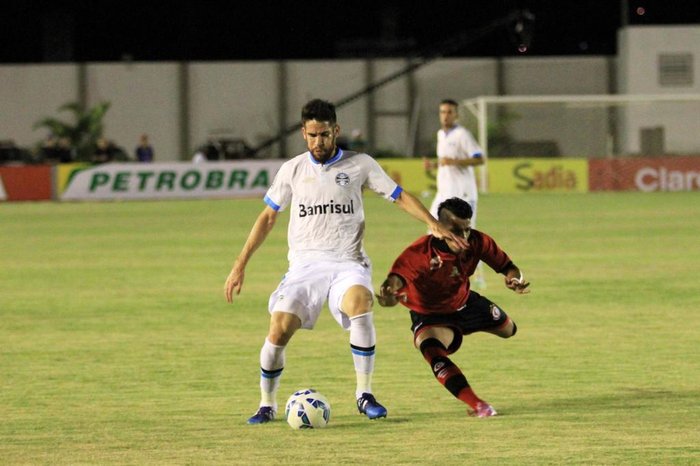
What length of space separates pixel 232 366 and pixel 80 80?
149 feet

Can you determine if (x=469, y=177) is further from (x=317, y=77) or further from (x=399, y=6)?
(x=399, y=6)

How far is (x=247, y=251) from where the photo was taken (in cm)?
930

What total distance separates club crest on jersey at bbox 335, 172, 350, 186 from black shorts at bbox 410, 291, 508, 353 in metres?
1.04

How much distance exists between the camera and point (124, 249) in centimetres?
2469

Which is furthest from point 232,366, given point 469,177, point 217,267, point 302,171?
point 217,267

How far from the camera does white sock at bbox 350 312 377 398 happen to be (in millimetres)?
9094

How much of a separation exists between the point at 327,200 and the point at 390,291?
735 mm

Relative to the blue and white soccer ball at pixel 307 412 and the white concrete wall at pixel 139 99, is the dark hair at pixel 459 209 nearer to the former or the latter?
the blue and white soccer ball at pixel 307 412

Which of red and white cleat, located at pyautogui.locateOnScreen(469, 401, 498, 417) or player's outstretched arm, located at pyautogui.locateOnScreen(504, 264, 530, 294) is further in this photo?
player's outstretched arm, located at pyautogui.locateOnScreen(504, 264, 530, 294)

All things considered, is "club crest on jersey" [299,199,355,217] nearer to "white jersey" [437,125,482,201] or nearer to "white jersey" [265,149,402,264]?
"white jersey" [265,149,402,264]

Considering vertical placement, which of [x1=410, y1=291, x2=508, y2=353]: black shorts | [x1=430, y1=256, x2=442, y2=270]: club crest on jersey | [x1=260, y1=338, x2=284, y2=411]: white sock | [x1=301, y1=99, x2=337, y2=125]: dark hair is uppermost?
[x1=301, y1=99, x2=337, y2=125]: dark hair

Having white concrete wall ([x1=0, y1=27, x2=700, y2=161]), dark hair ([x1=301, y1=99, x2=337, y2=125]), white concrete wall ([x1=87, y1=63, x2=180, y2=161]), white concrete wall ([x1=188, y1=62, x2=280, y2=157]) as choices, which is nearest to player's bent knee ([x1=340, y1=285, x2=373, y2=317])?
dark hair ([x1=301, y1=99, x2=337, y2=125])

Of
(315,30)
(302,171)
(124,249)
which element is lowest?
(124,249)

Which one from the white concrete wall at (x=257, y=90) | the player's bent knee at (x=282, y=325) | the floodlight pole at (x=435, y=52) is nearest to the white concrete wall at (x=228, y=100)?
the white concrete wall at (x=257, y=90)
